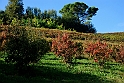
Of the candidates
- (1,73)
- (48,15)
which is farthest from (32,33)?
(48,15)

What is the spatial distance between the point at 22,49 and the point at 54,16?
2939 inches

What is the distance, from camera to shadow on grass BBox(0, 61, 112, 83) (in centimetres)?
1642

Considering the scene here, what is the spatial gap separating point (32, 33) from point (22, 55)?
187cm

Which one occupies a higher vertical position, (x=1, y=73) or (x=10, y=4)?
(x=10, y=4)

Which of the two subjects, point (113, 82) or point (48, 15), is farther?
point (48, 15)

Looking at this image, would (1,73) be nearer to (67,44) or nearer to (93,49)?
(67,44)

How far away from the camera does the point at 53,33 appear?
57375mm

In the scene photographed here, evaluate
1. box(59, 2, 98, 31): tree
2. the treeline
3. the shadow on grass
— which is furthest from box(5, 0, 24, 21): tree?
the shadow on grass

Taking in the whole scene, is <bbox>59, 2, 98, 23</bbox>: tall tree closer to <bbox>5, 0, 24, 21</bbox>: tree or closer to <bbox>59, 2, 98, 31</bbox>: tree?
<bbox>59, 2, 98, 31</bbox>: tree

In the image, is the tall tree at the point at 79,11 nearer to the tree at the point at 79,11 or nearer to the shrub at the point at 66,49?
the tree at the point at 79,11

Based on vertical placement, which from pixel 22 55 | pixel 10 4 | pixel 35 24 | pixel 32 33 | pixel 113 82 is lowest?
pixel 113 82

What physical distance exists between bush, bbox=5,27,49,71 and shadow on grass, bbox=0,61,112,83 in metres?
0.77

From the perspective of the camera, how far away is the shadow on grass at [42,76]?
647 inches

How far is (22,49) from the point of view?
1805 cm
